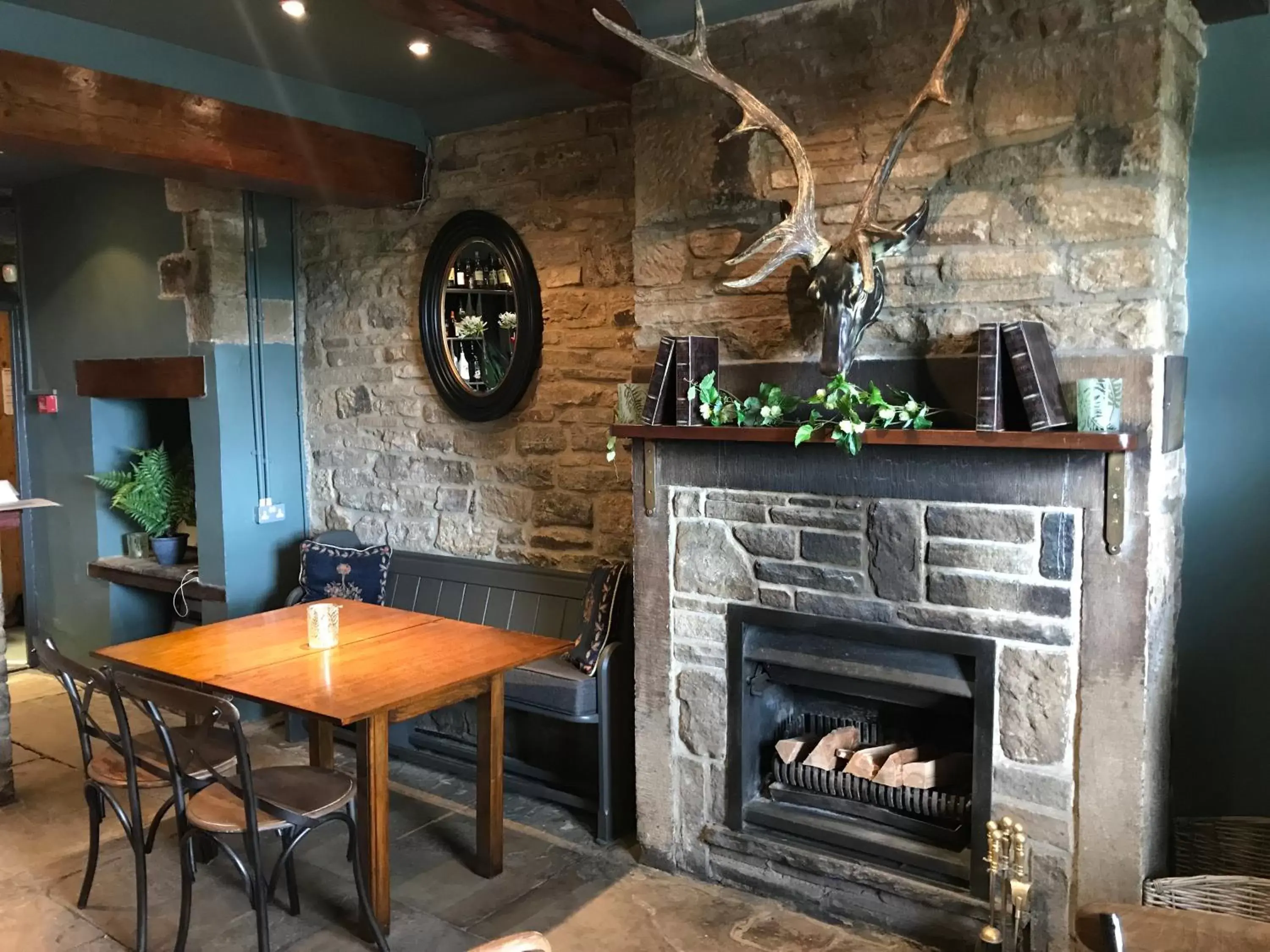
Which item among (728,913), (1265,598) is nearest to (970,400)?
(1265,598)

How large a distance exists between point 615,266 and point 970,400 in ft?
5.45

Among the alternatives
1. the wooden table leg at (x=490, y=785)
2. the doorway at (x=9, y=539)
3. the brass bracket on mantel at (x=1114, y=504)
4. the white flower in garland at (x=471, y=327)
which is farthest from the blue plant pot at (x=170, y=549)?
the brass bracket on mantel at (x=1114, y=504)

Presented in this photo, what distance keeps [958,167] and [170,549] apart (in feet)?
13.5

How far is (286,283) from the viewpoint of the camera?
488 centimetres

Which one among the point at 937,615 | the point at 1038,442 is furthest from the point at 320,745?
the point at 1038,442

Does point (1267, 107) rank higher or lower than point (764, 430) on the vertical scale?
higher

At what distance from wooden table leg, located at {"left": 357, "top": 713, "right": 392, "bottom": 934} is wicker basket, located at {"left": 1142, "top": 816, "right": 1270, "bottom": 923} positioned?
1949 mm

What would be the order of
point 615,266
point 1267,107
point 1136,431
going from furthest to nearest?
point 615,266, point 1267,107, point 1136,431

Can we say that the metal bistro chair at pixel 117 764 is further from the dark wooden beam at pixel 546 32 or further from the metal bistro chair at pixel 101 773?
the dark wooden beam at pixel 546 32

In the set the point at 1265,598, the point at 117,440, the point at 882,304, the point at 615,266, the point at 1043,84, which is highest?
the point at 1043,84

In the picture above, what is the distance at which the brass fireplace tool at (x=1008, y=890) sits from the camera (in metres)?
2.39

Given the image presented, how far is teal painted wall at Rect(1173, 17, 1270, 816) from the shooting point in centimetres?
268

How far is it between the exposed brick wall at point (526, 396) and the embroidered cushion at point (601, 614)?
37cm

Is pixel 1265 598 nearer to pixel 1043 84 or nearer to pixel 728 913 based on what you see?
pixel 1043 84
